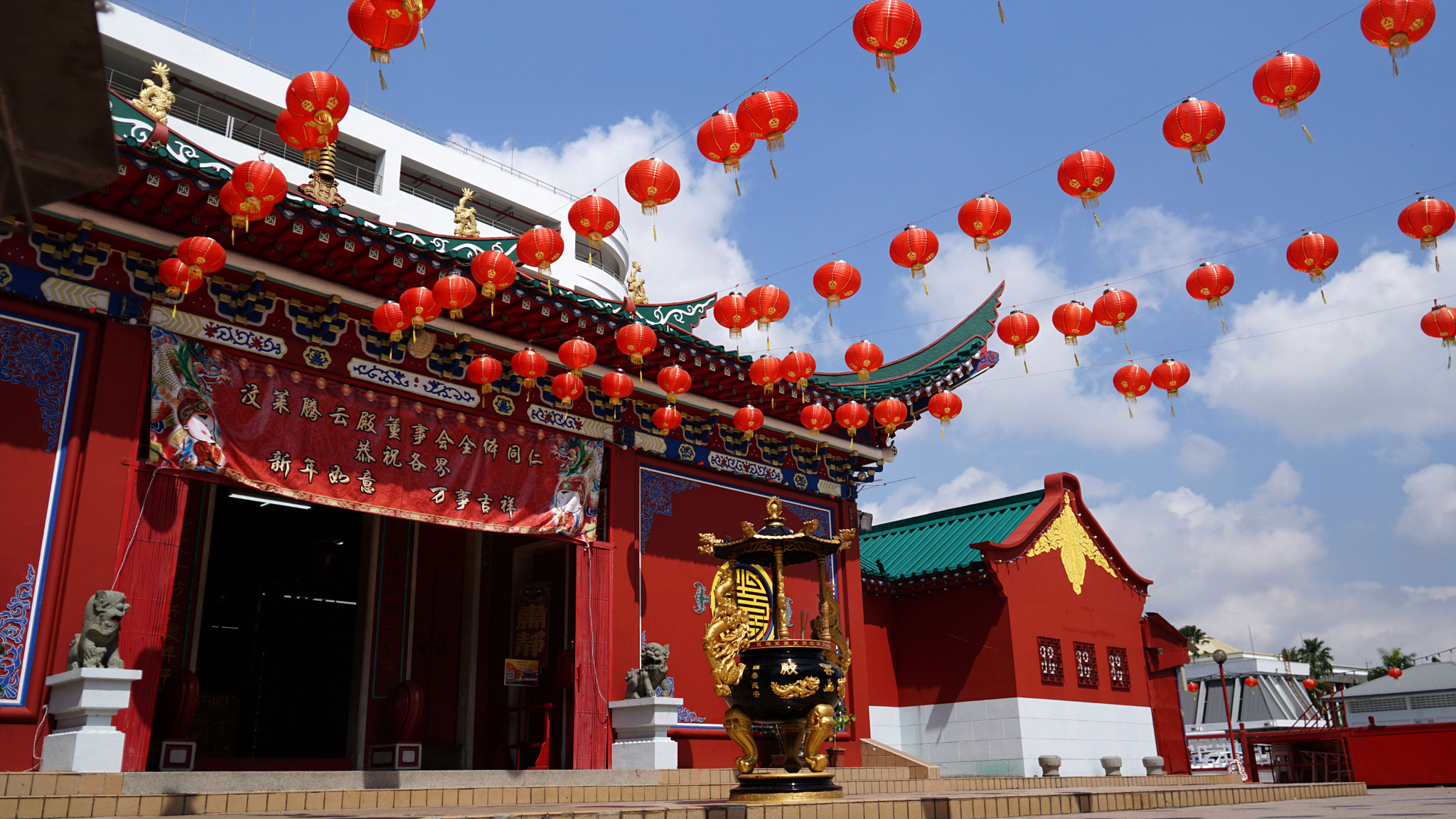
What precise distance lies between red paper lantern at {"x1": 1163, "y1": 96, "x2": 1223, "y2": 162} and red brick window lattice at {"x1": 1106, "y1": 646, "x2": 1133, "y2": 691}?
10.1m

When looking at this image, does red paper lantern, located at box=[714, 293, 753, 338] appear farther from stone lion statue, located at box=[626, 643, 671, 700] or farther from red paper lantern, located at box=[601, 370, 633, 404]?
stone lion statue, located at box=[626, 643, 671, 700]

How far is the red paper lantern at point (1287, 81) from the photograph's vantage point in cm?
625

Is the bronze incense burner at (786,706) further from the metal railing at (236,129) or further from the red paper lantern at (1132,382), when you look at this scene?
the metal railing at (236,129)

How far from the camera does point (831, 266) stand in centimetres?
848

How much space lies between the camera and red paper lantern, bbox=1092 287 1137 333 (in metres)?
8.70

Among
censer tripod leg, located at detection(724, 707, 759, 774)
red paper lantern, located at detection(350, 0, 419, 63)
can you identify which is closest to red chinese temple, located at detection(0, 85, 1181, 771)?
red paper lantern, located at detection(350, 0, 419, 63)

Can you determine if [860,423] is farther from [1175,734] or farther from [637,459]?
[1175,734]

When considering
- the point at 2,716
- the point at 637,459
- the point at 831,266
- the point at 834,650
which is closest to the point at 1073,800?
the point at 834,650

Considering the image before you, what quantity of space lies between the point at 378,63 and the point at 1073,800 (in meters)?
7.41

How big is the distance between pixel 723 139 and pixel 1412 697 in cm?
2765

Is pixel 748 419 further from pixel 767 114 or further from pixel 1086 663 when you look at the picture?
pixel 1086 663

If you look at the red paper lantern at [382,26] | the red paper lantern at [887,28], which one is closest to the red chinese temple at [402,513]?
the red paper lantern at [382,26]

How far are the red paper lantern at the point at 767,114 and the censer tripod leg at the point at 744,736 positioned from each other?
4.30 meters

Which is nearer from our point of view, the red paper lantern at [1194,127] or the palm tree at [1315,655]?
the red paper lantern at [1194,127]
